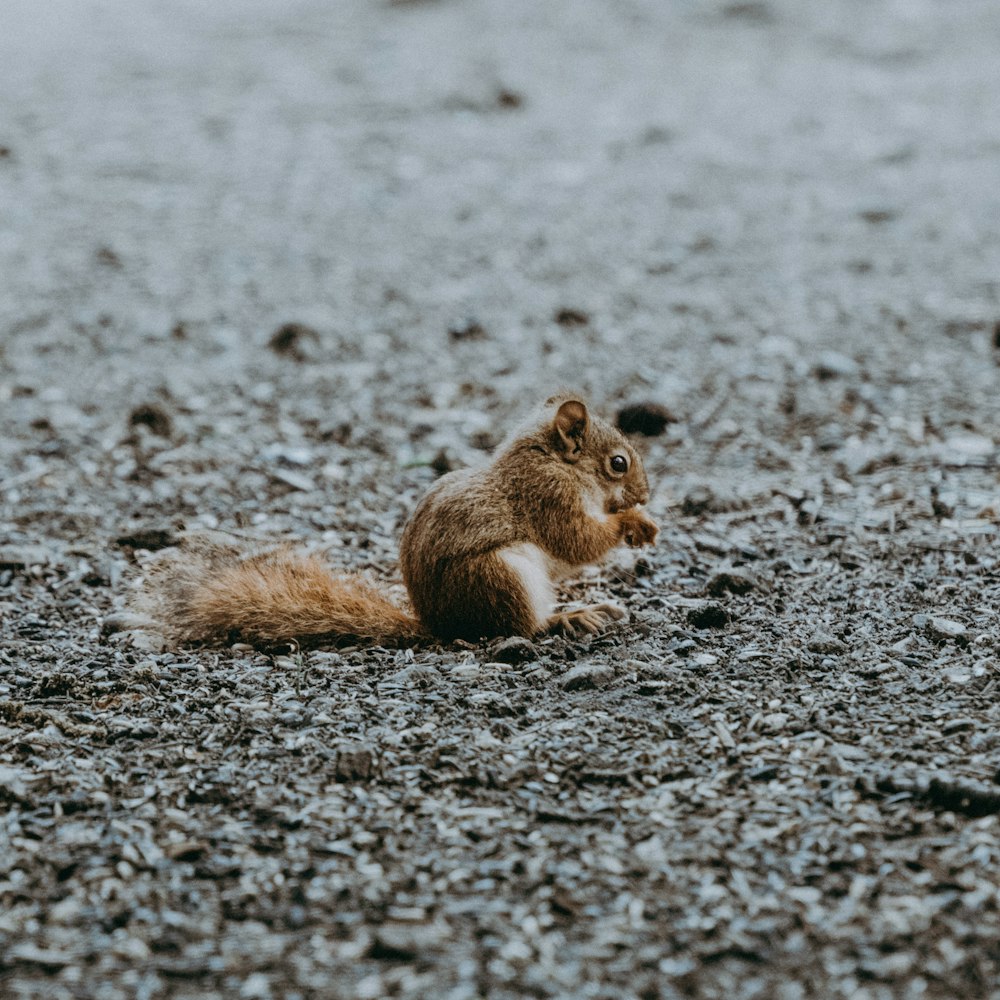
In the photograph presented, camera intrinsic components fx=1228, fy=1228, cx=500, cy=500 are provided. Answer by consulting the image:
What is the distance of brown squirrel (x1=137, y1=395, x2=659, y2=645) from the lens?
129 inches

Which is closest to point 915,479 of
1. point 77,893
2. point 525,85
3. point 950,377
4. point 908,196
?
point 950,377

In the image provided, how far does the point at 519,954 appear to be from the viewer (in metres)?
2.14

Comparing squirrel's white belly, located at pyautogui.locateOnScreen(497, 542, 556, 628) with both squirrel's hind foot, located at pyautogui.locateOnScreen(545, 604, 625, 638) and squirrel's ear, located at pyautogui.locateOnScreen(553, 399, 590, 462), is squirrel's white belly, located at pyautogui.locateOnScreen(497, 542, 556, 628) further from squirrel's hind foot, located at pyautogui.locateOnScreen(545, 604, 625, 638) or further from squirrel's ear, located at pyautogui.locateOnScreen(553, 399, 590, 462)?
squirrel's ear, located at pyautogui.locateOnScreen(553, 399, 590, 462)

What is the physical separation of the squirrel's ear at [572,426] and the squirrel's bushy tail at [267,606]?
0.69m

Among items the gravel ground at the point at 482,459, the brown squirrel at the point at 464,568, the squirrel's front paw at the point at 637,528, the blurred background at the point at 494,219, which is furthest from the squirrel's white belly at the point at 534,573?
the blurred background at the point at 494,219

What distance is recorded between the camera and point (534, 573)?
11.0 feet

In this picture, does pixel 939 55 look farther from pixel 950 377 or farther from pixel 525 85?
pixel 950 377

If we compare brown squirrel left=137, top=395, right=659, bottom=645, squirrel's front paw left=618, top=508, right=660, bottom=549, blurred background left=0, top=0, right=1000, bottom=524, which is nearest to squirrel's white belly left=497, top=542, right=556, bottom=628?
brown squirrel left=137, top=395, right=659, bottom=645

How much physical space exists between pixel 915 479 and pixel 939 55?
8004 millimetres

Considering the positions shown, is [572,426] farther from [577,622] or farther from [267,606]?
[267,606]

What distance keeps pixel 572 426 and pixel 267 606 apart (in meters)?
1.03

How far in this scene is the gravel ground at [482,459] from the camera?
2.25 meters

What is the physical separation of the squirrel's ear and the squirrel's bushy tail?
687mm

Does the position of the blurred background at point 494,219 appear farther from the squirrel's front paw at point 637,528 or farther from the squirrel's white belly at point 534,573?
the squirrel's white belly at point 534,573
